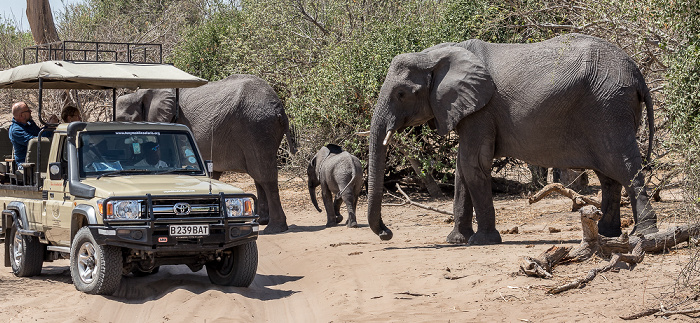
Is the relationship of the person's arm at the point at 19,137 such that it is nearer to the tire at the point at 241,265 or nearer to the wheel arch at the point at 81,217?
the wheel arch at the point at 81,217

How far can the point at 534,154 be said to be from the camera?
10.7m

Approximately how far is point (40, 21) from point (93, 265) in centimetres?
1376

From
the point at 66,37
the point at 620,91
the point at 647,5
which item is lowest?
the point at 620,91

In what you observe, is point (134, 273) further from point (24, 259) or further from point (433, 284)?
point (433, 284)

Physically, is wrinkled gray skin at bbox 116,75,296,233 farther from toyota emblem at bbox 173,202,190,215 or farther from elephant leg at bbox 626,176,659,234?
elephant leg at bbox 626,176,659,234

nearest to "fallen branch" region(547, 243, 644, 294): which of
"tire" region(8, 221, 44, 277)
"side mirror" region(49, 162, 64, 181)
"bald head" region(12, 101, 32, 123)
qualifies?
"side mirror" region(49, 162, 64, 181)

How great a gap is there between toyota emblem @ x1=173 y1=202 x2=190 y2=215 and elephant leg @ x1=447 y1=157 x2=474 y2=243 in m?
4.19

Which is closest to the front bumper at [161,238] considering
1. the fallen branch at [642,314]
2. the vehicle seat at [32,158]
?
the vehicle seat at [32,158]

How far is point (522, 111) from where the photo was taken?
10.5m

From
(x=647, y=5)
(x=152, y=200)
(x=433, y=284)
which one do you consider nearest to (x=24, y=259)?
(x=152, y=200)

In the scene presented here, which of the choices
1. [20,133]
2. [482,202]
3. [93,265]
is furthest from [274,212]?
[93,265]

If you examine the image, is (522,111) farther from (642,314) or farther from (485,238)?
(642,314)

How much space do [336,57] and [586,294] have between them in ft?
34.0

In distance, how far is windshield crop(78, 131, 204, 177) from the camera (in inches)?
366
